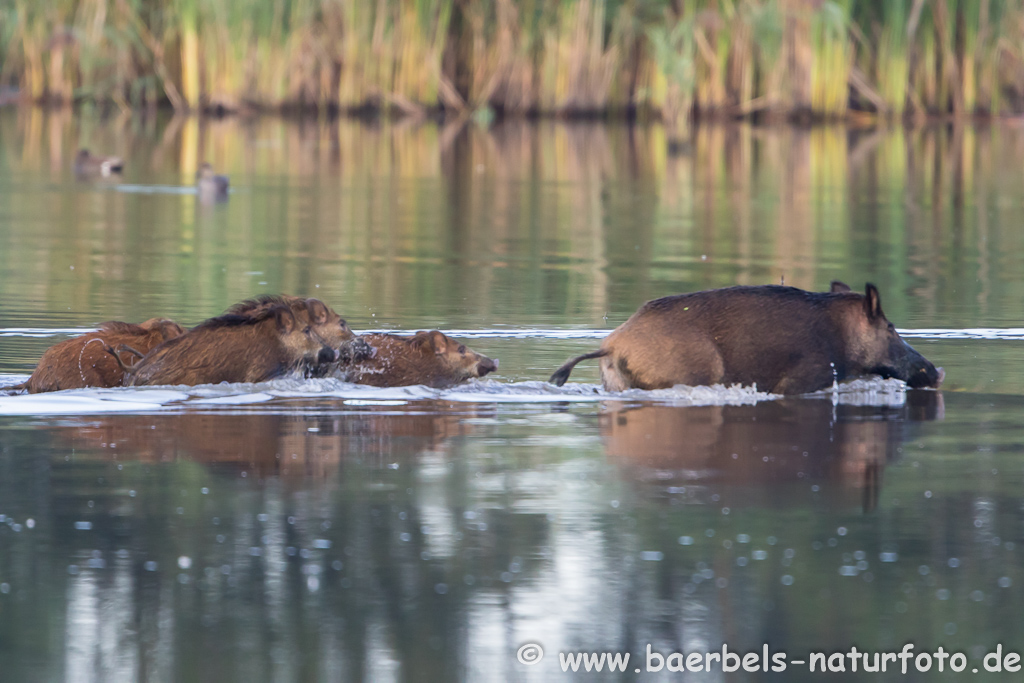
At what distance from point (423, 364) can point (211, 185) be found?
462 inches

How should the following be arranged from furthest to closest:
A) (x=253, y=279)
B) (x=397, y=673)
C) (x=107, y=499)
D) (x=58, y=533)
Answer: (x=253, y=279), (x=107, y=499), (x=58, y=533), (x=397, y=673)

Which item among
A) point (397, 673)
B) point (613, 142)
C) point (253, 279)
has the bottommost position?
point (397, 673)

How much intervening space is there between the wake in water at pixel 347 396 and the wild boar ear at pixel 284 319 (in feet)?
0.80

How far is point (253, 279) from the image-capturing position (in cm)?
1273

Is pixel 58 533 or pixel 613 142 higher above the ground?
pixel 613 142

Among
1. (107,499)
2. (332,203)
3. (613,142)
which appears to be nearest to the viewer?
(107,499)

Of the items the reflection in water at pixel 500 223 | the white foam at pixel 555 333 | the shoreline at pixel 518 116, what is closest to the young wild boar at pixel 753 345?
the white foam at pixel 555 333

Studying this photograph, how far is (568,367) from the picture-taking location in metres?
8.24

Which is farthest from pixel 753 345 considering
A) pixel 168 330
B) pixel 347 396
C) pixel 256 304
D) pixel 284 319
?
pixel 168 330

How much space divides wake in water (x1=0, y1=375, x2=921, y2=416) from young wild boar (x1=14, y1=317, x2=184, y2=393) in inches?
4.8

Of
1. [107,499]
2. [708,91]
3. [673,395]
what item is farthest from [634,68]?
[107,499]

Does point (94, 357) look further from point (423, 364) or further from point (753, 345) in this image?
point (753, 345)

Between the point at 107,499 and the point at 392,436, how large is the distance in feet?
4.98

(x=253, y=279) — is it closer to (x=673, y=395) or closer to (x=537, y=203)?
(x=673, y=395)
